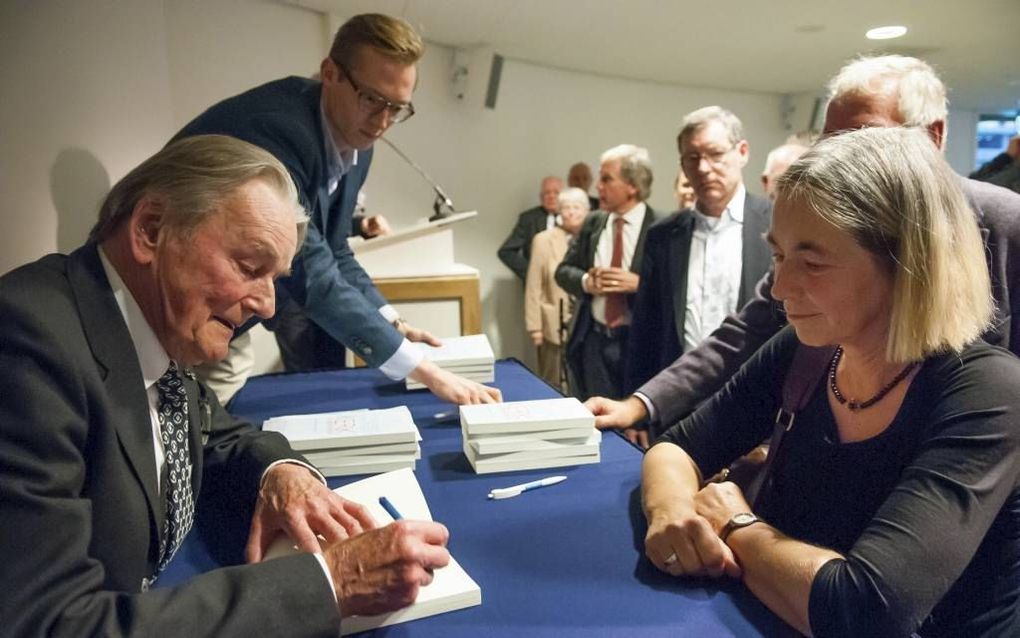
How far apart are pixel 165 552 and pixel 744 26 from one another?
18.6ft

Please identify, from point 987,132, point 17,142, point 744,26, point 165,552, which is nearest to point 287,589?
point 165,552

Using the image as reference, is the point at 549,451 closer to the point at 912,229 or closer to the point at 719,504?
the point at 719,504

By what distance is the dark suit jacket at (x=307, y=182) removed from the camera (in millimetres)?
1981

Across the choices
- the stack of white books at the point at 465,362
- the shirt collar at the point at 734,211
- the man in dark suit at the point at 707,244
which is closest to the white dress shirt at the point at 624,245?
the man in dark suit at the point at 707,244

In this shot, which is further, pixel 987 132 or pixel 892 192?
pixel 987 132

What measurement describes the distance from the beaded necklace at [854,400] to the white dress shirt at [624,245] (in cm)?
217

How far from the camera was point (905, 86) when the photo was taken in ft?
5.53

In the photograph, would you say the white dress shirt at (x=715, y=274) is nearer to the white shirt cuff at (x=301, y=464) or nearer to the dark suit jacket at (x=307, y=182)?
the dark suit jacket at (x=307, y=182)

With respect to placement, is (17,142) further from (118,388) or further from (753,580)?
(753,580)

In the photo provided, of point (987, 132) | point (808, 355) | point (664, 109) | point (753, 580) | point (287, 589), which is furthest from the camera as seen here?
point (987, 132)

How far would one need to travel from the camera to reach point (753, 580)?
1.00m

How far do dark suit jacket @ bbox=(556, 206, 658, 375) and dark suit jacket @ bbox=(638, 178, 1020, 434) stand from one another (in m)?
1.70

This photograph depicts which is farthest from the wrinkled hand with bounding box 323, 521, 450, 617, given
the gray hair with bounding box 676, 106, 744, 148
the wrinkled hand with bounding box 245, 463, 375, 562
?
the gray hair with bounding box 676, 106, 744, 148

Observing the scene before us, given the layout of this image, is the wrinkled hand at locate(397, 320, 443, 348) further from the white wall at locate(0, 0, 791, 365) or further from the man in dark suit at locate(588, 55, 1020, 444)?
the white wall at locate(0, 0, 791, 365)
